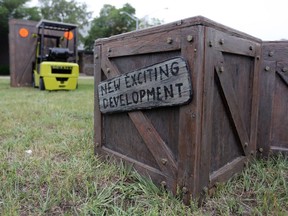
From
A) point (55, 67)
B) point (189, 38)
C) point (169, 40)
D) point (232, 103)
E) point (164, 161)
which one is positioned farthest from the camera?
point (55, 67)

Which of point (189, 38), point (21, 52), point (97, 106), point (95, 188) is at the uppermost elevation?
point (21, 52)

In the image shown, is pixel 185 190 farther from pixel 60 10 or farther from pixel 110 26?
pixel 60 10

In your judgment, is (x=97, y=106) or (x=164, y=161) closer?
(x=164, y=161)

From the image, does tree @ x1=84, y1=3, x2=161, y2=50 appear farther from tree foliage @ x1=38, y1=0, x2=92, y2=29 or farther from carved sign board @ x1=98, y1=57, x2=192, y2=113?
carved sign board @ x1=98, y1=57, x2=192, y2=113

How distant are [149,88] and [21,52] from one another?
9.80m

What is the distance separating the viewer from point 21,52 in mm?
10055

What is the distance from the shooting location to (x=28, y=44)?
1013 cm

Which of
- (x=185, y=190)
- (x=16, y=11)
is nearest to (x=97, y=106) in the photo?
(x=185, y=190)

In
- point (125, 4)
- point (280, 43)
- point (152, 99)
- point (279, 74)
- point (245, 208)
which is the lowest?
point (245, 208)

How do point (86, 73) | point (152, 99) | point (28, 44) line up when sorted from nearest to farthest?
point (152, 99) → point (28, 44) → point (86, 73)

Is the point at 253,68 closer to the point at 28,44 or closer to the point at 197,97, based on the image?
the point at 197,97

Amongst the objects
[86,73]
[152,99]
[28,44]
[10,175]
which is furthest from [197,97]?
[86,73]

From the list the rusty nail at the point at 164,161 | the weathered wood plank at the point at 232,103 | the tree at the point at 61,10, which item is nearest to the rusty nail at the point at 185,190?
the rusty nail at the point at 164,161

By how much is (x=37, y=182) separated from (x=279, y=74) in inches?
83.0
